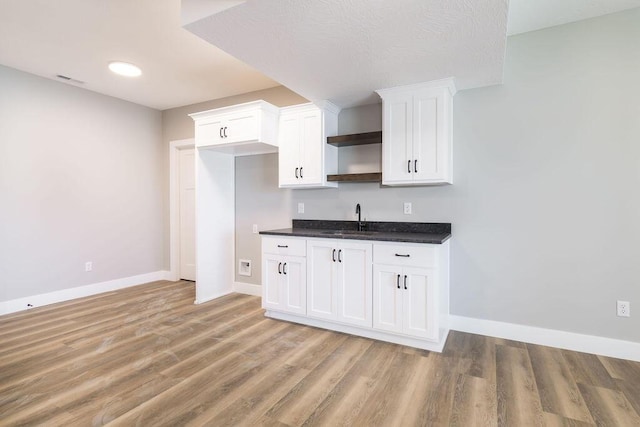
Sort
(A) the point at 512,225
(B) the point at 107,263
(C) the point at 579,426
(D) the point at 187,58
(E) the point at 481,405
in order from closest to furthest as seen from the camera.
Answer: (C) the point at 579,426
(E) the point at 481,405
(A) the point at 512,225
(D) the point at 187,58
(B) the point at 107,263

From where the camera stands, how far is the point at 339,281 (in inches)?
118

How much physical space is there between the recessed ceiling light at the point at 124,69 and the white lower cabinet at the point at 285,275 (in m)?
2.44

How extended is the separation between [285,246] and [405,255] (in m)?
1.23

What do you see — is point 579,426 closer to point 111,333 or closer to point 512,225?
point 512,225

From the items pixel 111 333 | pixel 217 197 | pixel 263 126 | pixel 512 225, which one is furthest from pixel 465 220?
pixel 111 333

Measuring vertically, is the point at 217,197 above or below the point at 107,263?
above

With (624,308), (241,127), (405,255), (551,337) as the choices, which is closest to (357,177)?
(405,255)

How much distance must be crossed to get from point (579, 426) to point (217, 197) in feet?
13.1

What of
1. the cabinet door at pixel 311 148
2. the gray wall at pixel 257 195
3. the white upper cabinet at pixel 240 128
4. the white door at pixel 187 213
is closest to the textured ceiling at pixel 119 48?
the gray wall at pixel 257 195

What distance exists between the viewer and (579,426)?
5.72 ft

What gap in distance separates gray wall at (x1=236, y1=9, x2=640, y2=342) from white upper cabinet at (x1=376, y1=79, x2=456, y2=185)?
290 mm

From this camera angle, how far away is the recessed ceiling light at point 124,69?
3.48 meters

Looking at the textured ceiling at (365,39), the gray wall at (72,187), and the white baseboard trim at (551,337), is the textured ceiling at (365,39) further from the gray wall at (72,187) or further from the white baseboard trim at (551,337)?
the gray wall at (72,187)

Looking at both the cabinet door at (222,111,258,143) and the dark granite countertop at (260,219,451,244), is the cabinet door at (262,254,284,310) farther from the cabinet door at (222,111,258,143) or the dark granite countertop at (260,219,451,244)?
the cabinet door at (222,111,258,143)
